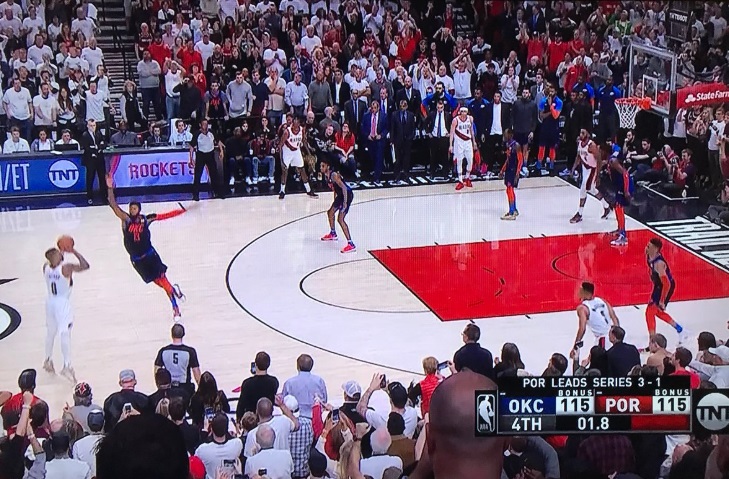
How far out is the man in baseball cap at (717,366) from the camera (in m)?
8.59

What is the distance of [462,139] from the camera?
18.0 m

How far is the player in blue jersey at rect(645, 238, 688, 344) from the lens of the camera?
11.7m

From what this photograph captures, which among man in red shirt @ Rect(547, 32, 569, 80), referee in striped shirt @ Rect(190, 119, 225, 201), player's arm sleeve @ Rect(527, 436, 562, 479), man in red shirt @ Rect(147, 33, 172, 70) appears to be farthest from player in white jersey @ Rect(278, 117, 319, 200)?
player's arm sleeve @ Rect(527, 436, 562, 479)

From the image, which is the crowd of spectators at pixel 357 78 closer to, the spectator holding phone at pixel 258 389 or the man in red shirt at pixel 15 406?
the man in red shirt at pixel 15 406

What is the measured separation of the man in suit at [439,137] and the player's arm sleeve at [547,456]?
1197 centimetres

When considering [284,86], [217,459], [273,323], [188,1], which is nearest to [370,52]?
[284,86]

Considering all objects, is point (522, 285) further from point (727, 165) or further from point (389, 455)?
point (389, 455)

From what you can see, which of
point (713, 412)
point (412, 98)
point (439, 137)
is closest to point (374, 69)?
point (412, 98)

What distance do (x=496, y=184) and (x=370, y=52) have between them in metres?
3.19

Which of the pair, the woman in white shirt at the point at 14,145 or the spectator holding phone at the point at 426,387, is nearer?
the spectator holding phone at the point at 426,387

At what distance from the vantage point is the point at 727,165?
55.4 feet

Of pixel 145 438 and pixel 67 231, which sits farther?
pixel 67 231

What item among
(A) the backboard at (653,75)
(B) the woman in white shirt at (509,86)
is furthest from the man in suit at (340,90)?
(A) the backboard at (653,75)

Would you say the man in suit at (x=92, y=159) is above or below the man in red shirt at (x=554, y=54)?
below
